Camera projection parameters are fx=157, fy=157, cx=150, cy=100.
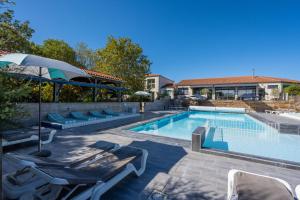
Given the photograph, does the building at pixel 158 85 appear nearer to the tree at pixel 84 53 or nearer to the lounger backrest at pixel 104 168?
the tree at pixel 84 53

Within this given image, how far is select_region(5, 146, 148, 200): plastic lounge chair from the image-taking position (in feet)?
6.97

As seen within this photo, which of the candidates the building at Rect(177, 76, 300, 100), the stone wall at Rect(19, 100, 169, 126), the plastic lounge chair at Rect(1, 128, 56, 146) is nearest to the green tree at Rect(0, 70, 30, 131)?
the stone wall at Rect(19, 100, 169, 126)

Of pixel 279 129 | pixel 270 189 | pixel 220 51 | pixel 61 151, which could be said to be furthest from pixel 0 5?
pixel 220 51

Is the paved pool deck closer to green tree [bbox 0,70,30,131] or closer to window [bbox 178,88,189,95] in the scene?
green tree [bbox 0,70,30,131]

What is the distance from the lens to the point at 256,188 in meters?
2.52

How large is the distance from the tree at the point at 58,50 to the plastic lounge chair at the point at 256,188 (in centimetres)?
2535

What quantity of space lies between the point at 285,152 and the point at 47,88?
15.8 metres

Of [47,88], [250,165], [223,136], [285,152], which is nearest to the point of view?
[250,165]

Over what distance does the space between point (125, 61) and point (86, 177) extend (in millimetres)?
20020

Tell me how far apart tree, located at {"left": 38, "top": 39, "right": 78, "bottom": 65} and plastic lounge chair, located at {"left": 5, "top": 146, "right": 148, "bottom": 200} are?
917 inches

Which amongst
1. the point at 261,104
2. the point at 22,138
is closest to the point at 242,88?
the point at 261,104

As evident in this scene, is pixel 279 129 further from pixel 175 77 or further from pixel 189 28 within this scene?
pixel 175 77

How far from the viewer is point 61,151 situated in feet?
16.7

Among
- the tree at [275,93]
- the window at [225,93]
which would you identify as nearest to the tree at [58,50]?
the window at [225,93]
